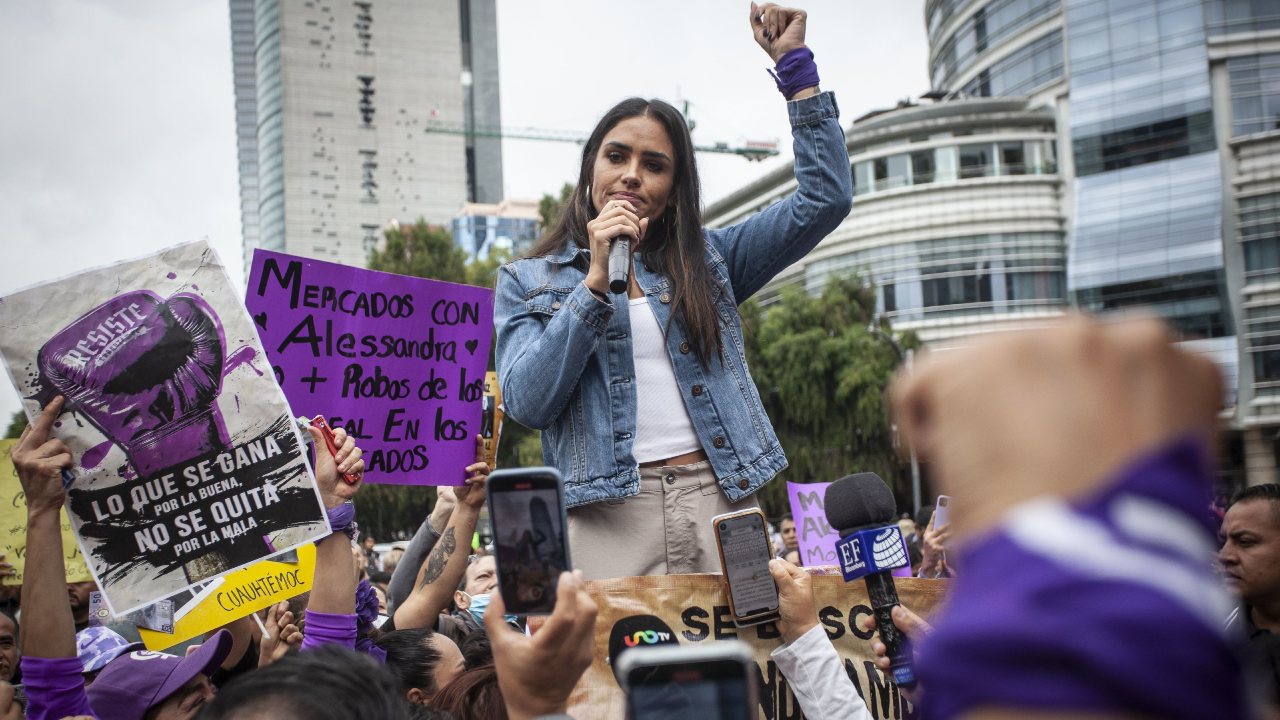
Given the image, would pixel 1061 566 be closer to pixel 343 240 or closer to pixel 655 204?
pixel 655 204

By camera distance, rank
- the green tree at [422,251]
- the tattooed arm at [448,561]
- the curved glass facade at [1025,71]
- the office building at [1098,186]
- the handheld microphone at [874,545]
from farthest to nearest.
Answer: the curved glass facade at [1025,71]
the office building at [1098,186]
the green tree at [422,251]
the tattooed arm at [448,561]
the handheld microphone at [874,545]

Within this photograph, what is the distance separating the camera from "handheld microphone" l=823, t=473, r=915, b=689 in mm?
2275

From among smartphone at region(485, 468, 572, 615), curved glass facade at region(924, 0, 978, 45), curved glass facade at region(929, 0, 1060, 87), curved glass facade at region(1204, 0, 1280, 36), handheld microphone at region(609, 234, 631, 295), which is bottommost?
smartphone at region(485, 468, 572, 615)

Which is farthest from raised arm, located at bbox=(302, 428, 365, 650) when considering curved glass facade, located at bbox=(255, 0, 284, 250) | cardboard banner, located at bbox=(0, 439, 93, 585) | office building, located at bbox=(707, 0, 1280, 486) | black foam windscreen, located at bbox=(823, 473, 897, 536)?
curved glass facade, located at bbox=(255, 0, 284, 250)

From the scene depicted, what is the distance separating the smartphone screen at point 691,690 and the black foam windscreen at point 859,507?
1.30 meters

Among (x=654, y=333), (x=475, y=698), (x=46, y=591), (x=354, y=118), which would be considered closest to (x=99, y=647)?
(x=46, y=591)

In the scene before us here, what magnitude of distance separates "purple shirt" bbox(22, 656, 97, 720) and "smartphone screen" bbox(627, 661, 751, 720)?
2.27 metres

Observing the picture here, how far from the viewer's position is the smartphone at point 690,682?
1084 mm

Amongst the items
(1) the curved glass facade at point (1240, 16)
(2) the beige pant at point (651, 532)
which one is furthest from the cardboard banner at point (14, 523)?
(1) the curved glass facade at point (1240, 16)

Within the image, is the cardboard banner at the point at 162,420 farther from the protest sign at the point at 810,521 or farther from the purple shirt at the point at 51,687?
the protest sign at the point at 810,521

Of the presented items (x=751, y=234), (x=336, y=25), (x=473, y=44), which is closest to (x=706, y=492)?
(x=751, y=234)

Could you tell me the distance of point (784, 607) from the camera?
100 inches

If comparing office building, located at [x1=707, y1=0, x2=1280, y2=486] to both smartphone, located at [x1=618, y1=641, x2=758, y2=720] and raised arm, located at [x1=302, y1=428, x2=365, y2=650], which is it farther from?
smartphone, located at [x1=618, y1=641, x2=758, y2=720]

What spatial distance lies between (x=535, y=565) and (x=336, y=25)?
112m
